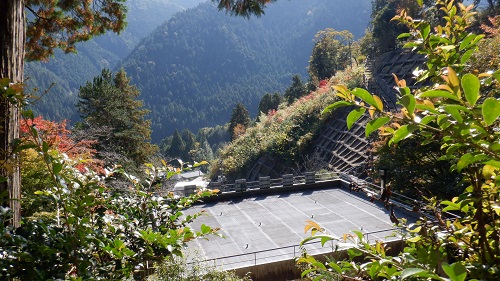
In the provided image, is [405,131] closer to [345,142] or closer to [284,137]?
[345,142]

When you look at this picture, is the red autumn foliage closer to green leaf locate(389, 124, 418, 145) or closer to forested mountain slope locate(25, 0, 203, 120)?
green leaf locate(389, 124, 418, 145)

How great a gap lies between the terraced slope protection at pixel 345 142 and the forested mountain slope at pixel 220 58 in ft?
282

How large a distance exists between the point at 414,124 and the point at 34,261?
1564 millimetres

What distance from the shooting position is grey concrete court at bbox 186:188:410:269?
796 cm

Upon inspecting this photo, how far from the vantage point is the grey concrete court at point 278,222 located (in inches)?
314

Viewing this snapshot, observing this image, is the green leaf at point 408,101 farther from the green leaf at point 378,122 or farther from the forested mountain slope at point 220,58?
the forested mountain slope at point 220,58

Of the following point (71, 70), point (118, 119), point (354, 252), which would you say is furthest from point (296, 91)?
point (71, 70)

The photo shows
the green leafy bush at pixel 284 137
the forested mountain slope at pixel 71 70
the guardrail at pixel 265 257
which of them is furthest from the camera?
the forested mountain slope at pixel 71 70

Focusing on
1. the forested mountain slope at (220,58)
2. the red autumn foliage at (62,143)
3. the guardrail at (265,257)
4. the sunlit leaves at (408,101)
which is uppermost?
the forested mountain slope at (220,58)

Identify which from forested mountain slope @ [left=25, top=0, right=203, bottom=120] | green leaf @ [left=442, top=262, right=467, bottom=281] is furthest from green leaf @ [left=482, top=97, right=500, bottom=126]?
forested mountain slope @ [left=25, top=0, right=203, bottom=120]

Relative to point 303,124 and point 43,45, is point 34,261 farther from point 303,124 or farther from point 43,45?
point 303,124

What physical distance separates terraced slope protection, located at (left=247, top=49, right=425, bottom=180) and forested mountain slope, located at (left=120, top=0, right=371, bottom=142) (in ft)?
282

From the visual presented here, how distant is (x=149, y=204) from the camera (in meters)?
2.92

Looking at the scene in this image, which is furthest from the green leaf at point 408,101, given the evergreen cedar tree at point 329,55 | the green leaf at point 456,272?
the evergreen cedar tree at point 329,55
